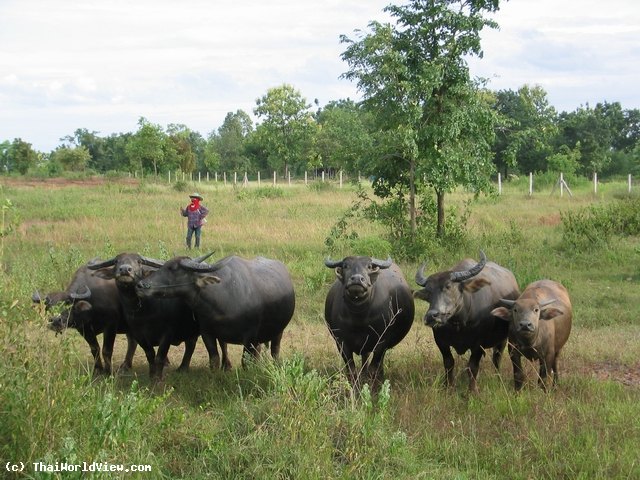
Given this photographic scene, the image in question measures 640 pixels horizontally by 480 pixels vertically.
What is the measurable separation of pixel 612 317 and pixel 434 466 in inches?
237

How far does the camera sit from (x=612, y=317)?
396 inches

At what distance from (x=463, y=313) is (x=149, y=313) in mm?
3305

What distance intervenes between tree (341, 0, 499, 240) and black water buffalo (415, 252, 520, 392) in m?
5.96

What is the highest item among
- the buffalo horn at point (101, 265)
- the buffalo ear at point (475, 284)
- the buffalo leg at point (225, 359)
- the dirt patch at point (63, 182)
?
the dirt patch at point (63, 182)

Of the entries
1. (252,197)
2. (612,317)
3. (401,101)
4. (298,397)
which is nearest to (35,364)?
(298,397)

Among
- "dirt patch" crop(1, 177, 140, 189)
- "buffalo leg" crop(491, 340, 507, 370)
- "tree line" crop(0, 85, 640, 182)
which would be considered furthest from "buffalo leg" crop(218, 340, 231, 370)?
"dirt patch" crop(1, 177, 140, 189)

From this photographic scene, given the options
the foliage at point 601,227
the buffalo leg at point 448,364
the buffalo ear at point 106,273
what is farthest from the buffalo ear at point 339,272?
the foliage at point 601,227

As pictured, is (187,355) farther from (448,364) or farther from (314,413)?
(314,413)

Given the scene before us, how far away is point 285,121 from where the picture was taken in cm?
4416

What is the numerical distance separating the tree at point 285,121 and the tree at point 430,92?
99.5ft

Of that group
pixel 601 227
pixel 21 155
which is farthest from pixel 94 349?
pixel 21 155

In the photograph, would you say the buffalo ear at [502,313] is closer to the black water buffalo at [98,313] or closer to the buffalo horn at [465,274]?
the buffalo horn at [465,274]

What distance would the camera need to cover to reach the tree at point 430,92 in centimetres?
1288

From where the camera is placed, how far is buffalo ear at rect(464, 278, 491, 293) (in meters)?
6.84
